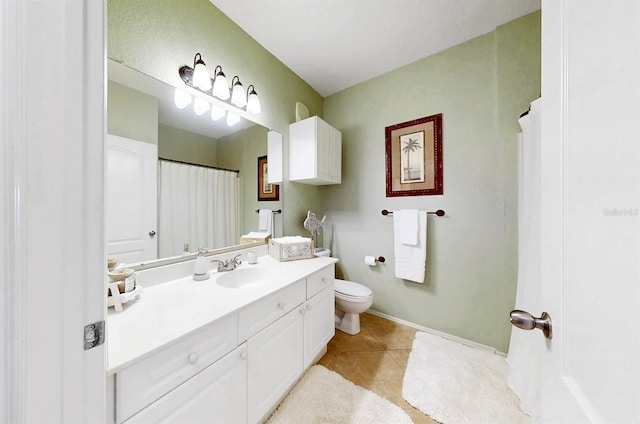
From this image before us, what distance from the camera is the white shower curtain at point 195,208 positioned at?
1284 mm

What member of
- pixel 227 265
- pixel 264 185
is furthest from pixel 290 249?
pixel 264 185

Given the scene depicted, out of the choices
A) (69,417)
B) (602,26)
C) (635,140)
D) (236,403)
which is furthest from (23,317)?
(602,26)

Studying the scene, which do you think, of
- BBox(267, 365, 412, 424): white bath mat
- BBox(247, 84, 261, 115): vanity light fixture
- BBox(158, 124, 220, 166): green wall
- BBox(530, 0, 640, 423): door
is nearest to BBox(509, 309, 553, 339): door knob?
BBox(530, 0, 640, 423): door

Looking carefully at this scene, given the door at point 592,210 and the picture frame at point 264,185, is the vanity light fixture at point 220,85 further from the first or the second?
the door at point 592,210

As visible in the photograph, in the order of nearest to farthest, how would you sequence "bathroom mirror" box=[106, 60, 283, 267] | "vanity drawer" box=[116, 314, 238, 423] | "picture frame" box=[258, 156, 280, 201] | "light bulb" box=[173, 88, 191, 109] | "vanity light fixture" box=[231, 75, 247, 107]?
"vanity drawer" box=[116, 314, 238, 423]
"bathroom mirror" box=[106, 60, 283, 267]
"light bulb" box=[173, 88, 191, 109]
"vanity light fixture" box=[231, 75, 247, 107]
"picture frame" box=[258, 156, 280, 201]

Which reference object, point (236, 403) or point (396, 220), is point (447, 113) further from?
point (236, 403)

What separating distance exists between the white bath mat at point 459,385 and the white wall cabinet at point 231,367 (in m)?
0.72

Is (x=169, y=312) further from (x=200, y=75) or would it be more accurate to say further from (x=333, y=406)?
(x=200, y=75)

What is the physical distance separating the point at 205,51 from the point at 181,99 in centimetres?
41

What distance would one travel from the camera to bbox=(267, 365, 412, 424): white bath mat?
3.91 feet

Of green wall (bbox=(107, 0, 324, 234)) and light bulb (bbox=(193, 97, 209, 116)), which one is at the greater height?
green wall (bbox=(107, 0, 324, 234))

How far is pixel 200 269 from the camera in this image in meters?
1.32

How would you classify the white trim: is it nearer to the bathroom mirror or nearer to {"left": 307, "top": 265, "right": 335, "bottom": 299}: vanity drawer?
the bathroom mirror

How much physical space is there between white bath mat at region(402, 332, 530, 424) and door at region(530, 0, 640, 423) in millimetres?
1010
